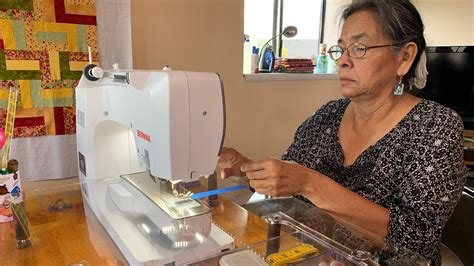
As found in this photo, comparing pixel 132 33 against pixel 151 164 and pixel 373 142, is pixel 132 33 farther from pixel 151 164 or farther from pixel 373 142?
pixel 373 142

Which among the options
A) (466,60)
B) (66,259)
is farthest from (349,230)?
(466,60)

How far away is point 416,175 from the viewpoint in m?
1.00

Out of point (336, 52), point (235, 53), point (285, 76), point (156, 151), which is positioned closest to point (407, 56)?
point (336, 52)

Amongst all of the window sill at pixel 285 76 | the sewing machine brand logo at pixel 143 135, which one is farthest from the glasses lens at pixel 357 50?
the window sill at pixel 285 76

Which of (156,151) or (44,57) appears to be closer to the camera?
(156,151)

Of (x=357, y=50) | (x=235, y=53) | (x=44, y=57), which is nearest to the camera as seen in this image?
(x=357, y=50)

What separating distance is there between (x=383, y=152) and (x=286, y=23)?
72.1 inches

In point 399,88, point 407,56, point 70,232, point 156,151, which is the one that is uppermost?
point 407,56

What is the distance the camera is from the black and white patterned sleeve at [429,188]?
96 centimetres

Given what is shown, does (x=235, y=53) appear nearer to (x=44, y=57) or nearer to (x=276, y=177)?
(x=44, y=57)

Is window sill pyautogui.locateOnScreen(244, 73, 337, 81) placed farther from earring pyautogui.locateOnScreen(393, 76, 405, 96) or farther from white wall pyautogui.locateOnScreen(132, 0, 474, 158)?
earring pyautogui.locateOnScreen(393, 76, 405, 96)

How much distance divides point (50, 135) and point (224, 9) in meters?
1.03

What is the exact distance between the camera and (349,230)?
3.02 feet

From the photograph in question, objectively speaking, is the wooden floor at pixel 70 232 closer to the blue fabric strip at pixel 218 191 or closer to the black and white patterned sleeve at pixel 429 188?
the blue fabric strip at pixel 218 191
